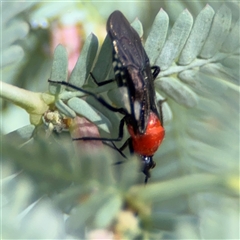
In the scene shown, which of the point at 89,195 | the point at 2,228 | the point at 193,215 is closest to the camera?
the point at 2,228

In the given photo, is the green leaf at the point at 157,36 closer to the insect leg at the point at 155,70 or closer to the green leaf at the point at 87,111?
the insect leg at the point at 155,70

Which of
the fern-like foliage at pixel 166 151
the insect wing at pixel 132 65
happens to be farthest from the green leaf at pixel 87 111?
the insect wing at pixel 132 65

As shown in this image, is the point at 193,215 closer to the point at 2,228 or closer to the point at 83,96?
the point at 83,96

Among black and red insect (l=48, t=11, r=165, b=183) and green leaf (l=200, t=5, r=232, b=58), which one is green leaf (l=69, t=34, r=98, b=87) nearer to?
black and red insect (l=48, t=11, r=165, b=183)

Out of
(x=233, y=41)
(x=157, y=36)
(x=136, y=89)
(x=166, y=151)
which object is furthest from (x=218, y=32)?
(x=166, y=151)

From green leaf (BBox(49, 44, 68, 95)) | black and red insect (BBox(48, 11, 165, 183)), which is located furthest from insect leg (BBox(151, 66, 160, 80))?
green leaf (BBox(49, 44, 68, 95))

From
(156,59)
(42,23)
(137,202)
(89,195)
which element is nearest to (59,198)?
(89,195)
